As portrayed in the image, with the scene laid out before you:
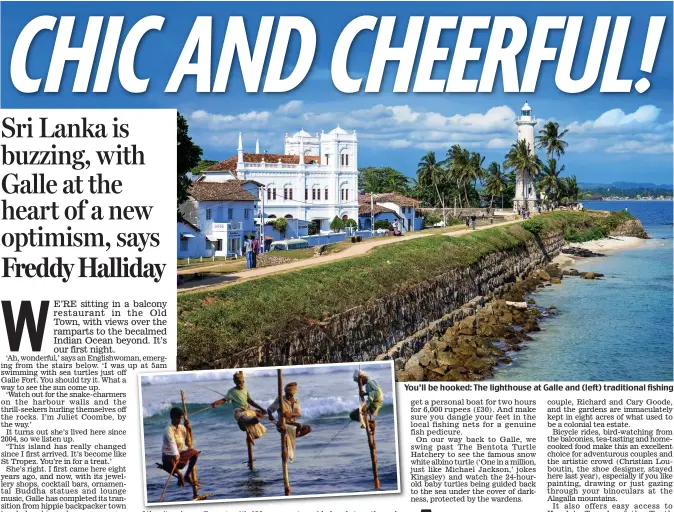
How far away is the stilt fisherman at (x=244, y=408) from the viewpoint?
37.0ft

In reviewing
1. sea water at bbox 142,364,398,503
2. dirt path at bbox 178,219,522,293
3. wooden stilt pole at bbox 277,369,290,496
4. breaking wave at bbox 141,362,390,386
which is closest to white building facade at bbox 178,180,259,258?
dirt path at bbox 178,219,522,293

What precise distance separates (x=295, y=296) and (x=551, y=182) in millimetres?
51743

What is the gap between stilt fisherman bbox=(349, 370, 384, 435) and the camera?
11.8 meters

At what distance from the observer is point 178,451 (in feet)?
37.1

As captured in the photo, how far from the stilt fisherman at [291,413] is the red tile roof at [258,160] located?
3515 cm

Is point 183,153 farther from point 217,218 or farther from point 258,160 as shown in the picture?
point 258,160

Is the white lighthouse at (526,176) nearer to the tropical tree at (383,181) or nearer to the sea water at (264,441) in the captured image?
the tropical tree at (383,181)

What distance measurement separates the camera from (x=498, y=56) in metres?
15.7

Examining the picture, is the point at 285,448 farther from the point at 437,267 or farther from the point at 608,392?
the point at 437,267

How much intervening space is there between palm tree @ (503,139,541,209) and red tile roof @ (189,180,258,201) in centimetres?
3081

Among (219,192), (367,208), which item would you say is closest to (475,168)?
(367,208)

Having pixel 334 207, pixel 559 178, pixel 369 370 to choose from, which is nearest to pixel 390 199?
pixel 334 207

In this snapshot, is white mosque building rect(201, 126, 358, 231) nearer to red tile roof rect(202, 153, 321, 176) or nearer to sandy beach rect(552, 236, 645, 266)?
red tile roof rect(202, 153, 321, 176)

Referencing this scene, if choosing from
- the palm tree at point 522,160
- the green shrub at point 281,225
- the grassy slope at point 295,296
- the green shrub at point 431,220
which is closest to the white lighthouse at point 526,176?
the palm tree at point 522,160
